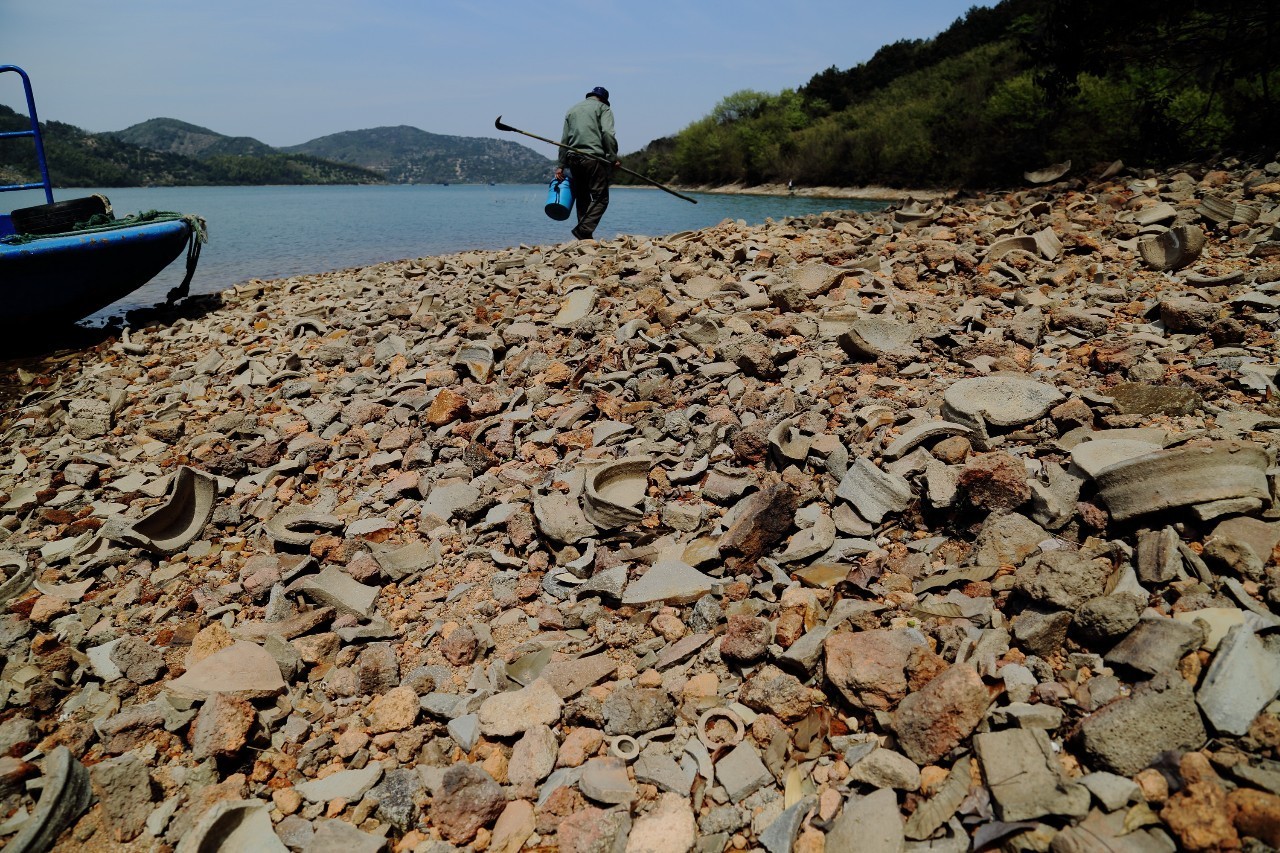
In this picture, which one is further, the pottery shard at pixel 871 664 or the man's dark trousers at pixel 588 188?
the man's dark trousers at pixel 588 188

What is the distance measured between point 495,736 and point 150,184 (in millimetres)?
Result: 108944

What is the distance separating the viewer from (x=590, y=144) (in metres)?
8.98

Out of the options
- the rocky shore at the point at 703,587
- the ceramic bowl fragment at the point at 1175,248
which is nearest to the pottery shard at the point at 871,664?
the rocky shore at the point at 703,587

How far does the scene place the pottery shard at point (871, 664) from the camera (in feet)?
6.89

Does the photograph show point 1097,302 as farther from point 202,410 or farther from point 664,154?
point 664,154

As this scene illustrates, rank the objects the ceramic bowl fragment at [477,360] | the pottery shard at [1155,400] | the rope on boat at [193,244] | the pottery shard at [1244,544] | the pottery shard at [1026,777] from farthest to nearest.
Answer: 1. the rope on boat at [193,244]
2. the ceramic bowl fragment at [477,360]
3. the pottery shard at [1155,400]
4. the pottery shard at [1244,544]
5. the pottery shard at [1026,777]

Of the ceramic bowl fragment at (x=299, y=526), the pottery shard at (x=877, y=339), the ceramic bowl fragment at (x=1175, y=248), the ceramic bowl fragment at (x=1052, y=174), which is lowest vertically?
the ceramic bowl fragment at (x=299, y=526)

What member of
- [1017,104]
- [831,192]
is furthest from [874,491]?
[831,192]

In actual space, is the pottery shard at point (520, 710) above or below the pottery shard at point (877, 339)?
below

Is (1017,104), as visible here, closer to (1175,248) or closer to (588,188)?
(588,188)

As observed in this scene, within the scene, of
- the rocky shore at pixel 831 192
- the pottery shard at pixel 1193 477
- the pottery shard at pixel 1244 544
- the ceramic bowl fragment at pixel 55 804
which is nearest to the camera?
the ceramic bowl fragment at pixel 55 804

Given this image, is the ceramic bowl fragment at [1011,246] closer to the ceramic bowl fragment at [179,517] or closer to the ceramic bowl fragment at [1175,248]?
the ceramic bowl fragment at [1175,248]

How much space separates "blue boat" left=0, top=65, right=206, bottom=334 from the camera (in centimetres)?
853

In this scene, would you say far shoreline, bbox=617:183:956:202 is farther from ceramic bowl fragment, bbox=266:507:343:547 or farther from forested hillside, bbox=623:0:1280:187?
ceramic bowl fragment, bbox=266:507:343:547
